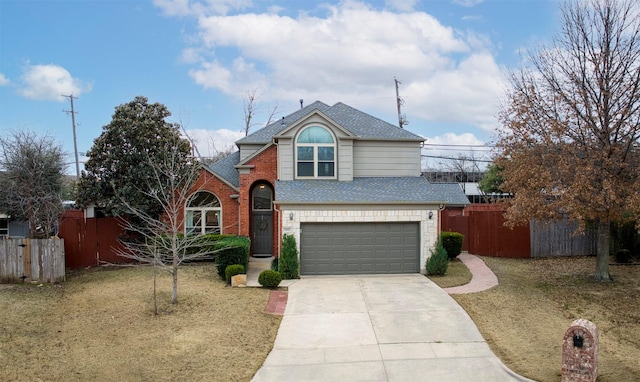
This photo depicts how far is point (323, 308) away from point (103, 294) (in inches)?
255

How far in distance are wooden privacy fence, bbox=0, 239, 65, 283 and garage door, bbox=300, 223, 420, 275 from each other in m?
8.02

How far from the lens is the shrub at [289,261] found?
15.4 m

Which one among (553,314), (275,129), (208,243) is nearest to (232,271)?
(208,243)

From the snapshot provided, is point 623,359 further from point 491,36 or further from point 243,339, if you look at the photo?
point 491,36

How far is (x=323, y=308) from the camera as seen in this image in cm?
1202

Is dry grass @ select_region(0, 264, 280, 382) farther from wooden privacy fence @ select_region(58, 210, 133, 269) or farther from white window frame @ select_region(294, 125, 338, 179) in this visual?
white window frame @ select_region(294, 125, 338, 179)

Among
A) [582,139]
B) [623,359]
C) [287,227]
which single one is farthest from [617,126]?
[287,227]

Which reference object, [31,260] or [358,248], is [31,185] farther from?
[358,248]

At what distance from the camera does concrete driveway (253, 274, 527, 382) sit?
26.7ft

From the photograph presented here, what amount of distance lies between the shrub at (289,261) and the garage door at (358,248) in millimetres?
538

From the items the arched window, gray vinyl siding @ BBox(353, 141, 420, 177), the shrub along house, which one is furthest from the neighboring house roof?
the arched window

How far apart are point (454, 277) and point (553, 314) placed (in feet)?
14.0

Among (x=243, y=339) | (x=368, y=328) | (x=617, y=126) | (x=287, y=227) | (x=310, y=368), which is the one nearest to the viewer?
(x=310, y=368)

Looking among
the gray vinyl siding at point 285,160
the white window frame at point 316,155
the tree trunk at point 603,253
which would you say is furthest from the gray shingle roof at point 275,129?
the tree trunk at point 603,253
